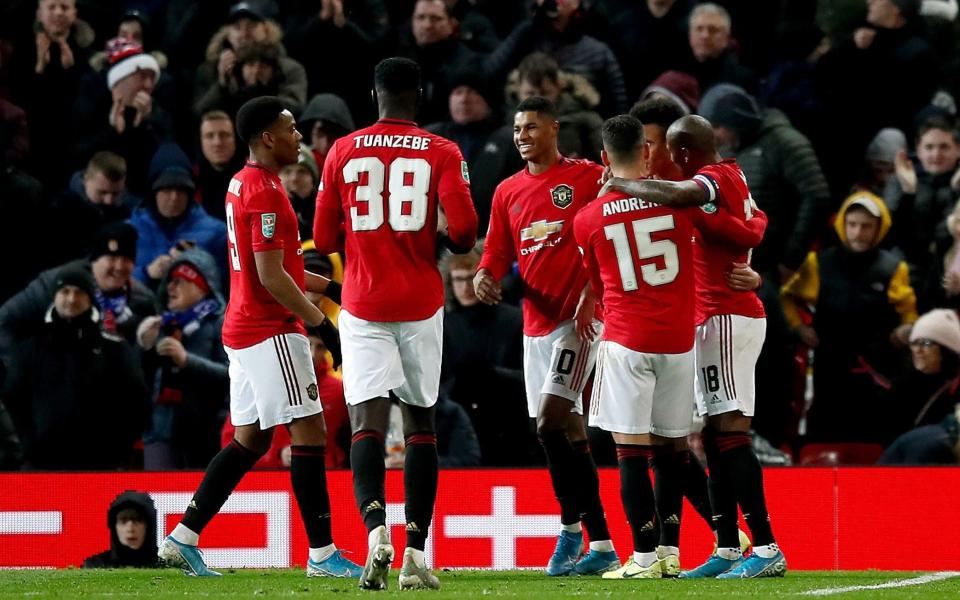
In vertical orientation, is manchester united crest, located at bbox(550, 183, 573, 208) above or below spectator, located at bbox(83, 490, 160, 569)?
above

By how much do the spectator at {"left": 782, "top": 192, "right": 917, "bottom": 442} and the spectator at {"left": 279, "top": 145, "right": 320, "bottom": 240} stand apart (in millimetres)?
3556

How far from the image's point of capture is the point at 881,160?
13.1 meters

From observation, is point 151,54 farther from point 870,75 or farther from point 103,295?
point 870,75

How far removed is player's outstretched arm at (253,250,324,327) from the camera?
8.02 metres

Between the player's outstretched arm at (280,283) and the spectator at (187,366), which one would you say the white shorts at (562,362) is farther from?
the spectator at (187,366)

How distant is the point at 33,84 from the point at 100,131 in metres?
0.85

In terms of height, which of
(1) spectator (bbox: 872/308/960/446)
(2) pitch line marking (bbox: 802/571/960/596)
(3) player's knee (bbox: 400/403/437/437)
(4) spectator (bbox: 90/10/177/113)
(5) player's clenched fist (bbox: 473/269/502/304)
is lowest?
(2) pitch line marking (bbox: 802/571/960/596)

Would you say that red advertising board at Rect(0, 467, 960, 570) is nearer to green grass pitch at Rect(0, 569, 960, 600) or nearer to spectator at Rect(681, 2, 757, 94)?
green grass pitch at Rect(0, 569, 960, 600)

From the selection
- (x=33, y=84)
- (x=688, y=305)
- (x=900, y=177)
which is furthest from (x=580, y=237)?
(x=33, y=84)

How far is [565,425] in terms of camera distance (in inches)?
335

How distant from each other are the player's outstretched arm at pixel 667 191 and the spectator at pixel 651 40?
619 centimetres

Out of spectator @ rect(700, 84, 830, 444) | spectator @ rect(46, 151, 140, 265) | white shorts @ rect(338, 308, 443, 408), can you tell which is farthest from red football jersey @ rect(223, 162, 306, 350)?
spectator @ rect(46, 151, 140, 265)

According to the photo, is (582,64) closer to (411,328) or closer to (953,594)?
(411,328)

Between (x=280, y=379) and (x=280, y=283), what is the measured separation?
513 millimetres
